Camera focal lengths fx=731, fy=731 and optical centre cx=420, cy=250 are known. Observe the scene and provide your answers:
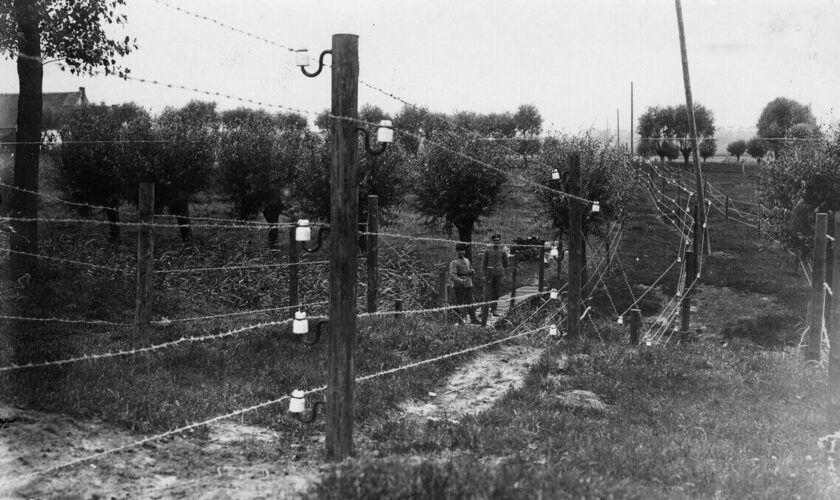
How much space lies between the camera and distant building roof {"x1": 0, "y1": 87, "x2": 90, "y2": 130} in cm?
7294

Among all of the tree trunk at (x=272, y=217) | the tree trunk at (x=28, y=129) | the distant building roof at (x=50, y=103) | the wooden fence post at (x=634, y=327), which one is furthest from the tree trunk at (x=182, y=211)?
the distant building roof at (x=50, y=103)

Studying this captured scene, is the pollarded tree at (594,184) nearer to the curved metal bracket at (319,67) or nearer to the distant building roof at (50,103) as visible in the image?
the curved metal bracket at (319,67)

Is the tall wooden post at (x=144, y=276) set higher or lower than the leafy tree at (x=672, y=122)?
lower

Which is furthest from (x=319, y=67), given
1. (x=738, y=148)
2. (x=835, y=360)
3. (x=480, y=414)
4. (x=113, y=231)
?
(x=738, y=148)

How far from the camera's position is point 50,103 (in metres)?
90.1

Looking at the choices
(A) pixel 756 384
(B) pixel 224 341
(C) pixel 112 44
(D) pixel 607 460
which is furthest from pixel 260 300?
(D) pixel 607 460

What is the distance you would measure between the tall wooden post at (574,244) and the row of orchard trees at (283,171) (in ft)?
64.4

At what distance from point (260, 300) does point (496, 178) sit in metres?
16.0

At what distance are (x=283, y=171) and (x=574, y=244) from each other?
30.0 m

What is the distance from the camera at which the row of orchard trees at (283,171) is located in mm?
37812

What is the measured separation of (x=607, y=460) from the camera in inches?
311

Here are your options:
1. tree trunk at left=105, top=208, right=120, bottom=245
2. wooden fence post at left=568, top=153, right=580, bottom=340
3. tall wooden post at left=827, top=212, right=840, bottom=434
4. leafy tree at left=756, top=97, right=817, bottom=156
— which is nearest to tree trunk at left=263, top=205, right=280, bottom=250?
tree trunk at left=105, top=208, right=120, bottom=245

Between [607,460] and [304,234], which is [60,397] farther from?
[607,460]

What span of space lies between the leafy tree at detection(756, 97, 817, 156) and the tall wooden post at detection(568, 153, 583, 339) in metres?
89.2
